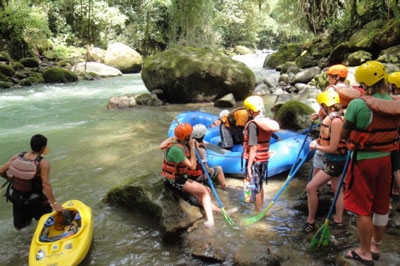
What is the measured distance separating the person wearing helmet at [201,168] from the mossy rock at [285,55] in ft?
47.7

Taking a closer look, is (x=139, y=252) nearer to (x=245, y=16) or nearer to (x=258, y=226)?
(x=258, y=226)

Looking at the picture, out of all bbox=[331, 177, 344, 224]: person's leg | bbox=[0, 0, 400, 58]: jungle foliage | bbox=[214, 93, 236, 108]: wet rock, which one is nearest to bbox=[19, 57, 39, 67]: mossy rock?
bbox=[0, 0, 400, 58]: jungle foliage

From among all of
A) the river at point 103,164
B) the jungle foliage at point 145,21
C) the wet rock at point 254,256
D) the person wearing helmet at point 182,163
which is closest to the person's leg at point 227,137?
the river at point 103,164

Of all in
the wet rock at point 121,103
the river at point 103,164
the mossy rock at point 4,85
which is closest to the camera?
the river at point 103,164

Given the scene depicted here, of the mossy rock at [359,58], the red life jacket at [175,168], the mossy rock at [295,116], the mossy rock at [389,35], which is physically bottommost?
the red life jacket at [175,168]

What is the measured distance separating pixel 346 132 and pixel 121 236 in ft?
8.28

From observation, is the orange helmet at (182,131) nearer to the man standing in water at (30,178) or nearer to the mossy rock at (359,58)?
the man standing in water at (30,178)

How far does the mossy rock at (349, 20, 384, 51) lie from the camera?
10766 millimetres

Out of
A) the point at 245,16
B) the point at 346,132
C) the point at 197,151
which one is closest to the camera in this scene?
the point at 346,132

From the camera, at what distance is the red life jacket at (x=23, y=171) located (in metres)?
2.94

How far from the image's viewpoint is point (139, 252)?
119 inches

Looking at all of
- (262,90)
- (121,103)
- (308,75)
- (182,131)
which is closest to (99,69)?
(121,103)

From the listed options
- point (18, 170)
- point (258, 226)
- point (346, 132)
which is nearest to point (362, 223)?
point (346, 132)

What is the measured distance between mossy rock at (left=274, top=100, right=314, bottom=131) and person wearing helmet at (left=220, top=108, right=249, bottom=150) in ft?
6.15
